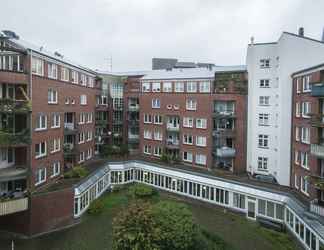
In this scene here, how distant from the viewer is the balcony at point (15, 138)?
22.0 metres

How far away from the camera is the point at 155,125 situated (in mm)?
43906

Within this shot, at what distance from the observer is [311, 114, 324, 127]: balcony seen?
23.2m

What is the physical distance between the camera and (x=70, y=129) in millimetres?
33594

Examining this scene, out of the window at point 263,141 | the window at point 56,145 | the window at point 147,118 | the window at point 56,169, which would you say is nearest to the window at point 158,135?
the window at point 147,118

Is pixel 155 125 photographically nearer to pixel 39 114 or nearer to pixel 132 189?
pixel 132 189

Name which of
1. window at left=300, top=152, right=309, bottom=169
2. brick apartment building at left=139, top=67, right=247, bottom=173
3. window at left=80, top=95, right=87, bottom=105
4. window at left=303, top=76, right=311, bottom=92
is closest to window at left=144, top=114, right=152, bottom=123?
brick apartment building at left=139, top=67, right=247, bottom=173

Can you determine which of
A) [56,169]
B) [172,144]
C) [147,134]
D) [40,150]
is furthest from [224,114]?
[40,150]

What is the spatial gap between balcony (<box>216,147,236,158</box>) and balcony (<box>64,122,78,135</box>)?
19.3 metres

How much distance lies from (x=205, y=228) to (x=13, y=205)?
1699 cm

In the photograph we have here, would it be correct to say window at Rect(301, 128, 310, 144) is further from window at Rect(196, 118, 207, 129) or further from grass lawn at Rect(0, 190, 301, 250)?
window at Rect(196, 118, 207, 129)

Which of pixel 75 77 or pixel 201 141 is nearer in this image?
pixel 75 77

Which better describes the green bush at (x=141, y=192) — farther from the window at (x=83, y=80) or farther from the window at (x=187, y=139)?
the window at (x=83, y=80)

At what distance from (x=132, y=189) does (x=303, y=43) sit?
26.7 meters

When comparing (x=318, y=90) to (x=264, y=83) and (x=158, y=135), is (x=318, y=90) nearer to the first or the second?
(x=264, y=83)
